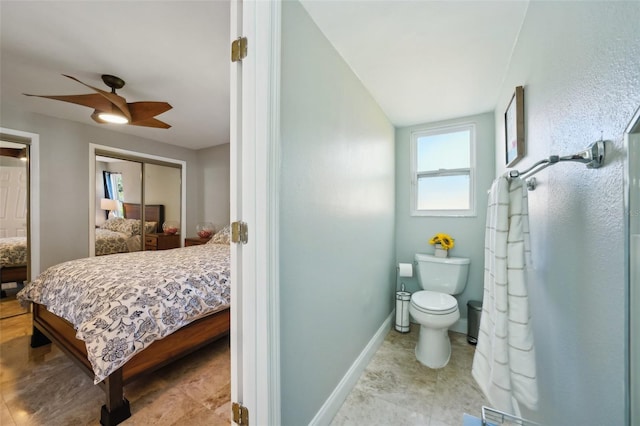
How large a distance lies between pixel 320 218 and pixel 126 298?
129 centimetres

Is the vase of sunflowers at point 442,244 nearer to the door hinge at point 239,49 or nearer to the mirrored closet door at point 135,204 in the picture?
the door hinge at point 239,49

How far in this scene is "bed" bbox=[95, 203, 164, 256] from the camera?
11.5 feet

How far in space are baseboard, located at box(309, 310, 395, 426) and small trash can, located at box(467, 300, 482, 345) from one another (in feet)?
2.66

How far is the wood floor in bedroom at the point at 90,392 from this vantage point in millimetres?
1452

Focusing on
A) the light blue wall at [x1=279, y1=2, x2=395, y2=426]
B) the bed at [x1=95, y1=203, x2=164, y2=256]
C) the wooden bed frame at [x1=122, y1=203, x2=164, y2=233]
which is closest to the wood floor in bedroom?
the light blue wall at [x1=279, y1=2, x2=395, y2=426]

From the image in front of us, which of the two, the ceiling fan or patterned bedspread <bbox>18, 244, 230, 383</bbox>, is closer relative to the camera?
patterned bedspread <bbox>18, 244, 230, 383</bbox>

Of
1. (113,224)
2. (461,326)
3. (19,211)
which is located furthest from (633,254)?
(113,224)

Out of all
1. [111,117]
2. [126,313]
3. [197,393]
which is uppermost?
[111,117]

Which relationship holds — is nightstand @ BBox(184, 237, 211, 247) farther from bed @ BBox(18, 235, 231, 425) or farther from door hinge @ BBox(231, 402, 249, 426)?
door hinge @ BBox(231, 402, 249, 426)

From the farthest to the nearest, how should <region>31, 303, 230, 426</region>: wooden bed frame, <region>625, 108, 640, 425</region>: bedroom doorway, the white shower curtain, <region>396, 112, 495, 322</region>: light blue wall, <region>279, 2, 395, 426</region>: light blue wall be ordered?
<region>396, 112, 495, 322</region>: light blue wall < <region>31, 303, 230, 426</region>: wooden bed frame < <region>279, 2, 395, 426</region>: light blue wall < the white shower curtain < <region>625, 108, 640, 425</region>: bedroom doorway

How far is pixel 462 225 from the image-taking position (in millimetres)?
2498

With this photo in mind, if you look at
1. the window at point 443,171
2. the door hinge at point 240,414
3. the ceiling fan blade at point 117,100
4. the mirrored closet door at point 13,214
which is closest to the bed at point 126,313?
the door hinge at point 240,414

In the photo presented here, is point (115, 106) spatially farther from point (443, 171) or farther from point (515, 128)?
point (443, 171)

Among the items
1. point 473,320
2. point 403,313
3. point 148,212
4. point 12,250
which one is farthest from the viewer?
point 148,212
